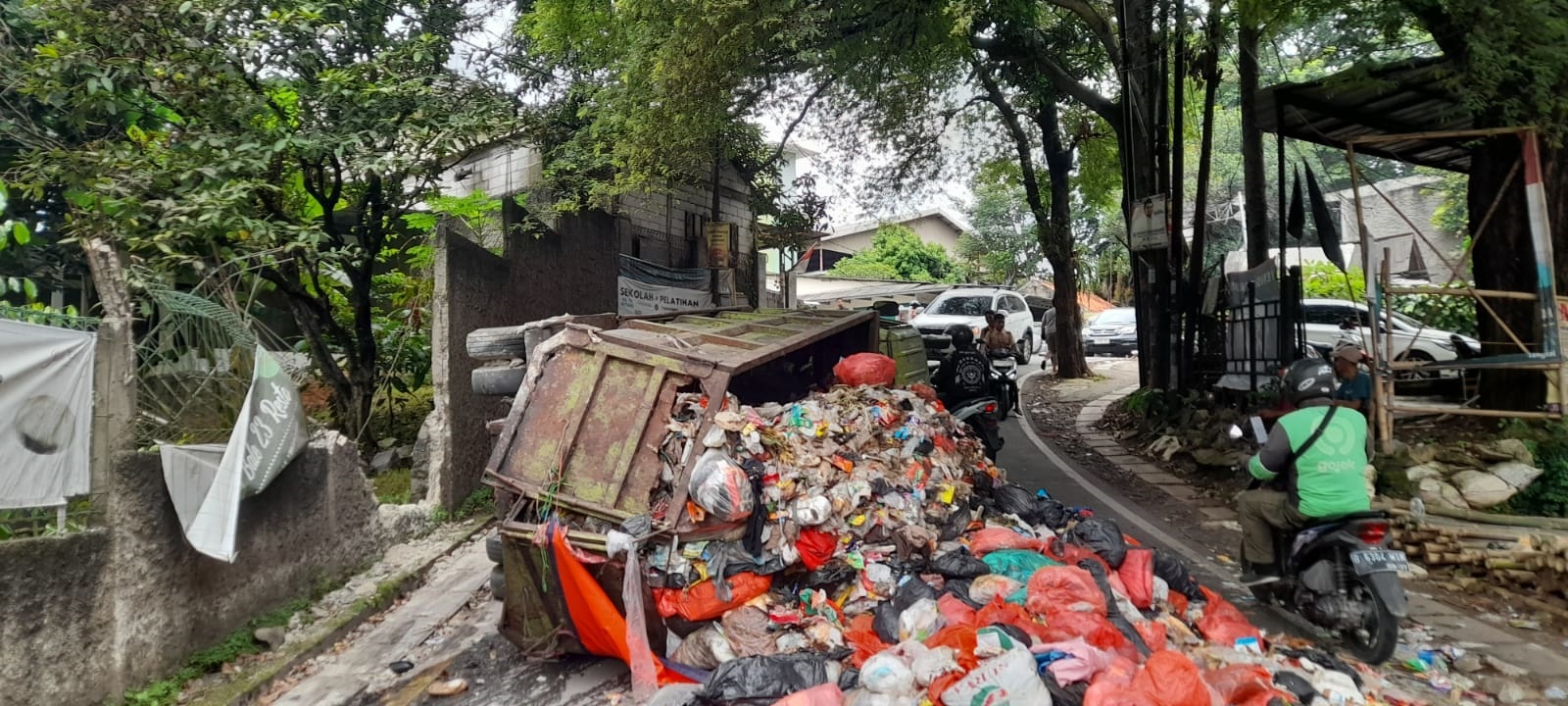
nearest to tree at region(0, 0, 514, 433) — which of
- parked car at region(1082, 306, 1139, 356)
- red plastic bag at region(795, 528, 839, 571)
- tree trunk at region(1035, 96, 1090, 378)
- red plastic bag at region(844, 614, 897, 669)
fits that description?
red plastic bag at region(795, 528, 839, 571)

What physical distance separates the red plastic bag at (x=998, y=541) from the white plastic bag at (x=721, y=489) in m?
1.39

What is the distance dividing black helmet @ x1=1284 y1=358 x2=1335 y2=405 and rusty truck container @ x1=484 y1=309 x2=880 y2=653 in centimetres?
292

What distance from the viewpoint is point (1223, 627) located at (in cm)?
409

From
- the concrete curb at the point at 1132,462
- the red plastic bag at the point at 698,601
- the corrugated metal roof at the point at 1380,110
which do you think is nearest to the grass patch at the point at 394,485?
the red plastic bag at the point at 698,601

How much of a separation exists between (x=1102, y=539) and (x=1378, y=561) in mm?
1270

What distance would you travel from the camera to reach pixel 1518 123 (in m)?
6.28

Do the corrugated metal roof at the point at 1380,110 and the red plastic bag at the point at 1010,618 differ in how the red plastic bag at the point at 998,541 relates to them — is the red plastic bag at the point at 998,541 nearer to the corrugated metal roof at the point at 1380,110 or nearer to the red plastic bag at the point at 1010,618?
the red plastic bag at the point at 1010,618

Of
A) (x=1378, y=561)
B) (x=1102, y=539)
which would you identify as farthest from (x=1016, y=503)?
(x=1378, y=561)

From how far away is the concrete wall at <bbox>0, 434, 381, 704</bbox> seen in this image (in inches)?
138

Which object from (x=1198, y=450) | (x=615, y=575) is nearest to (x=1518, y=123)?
(x=1198, y=450)

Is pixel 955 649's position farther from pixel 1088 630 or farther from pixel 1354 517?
pixel 1354 517

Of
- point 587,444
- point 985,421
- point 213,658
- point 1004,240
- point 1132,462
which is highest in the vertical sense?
point 1004,240

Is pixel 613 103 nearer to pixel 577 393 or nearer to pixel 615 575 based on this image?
pixel 577 393

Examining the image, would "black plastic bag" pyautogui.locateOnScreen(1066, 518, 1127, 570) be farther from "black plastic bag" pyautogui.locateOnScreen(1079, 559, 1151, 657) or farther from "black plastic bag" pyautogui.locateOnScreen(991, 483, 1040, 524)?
"black plastic bag" pyautogui.locateOnScreen(991, 483, 1040, 524)
